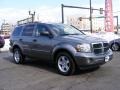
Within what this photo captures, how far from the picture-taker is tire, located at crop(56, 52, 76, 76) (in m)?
8.22

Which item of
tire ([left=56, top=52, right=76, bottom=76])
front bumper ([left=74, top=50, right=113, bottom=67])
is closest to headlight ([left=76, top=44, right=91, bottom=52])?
front bumper ([left=74, top=50, right=113, bottom=67])

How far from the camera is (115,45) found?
17844 millimetres

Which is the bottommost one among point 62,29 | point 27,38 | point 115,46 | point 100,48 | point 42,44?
point 115,46

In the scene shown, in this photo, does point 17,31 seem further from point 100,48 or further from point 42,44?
point 100,48

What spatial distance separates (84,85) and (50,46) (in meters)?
2.39

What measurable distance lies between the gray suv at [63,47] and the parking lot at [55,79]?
1.30ft

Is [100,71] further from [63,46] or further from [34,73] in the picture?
[34,73]

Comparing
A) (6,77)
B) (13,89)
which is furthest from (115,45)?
(13,89)

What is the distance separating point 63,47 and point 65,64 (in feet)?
1.84

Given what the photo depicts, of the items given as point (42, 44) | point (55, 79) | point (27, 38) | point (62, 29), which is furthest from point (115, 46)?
point (55, 79)

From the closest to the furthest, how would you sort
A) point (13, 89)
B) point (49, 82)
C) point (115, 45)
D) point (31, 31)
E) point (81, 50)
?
point (13, 89)
point (49, 82)
point (81, 50)
point (31, 31)
point (115, 45)

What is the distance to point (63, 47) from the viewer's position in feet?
27.4

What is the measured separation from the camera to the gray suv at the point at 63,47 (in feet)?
26.2

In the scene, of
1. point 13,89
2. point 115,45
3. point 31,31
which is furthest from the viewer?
point 115,45
